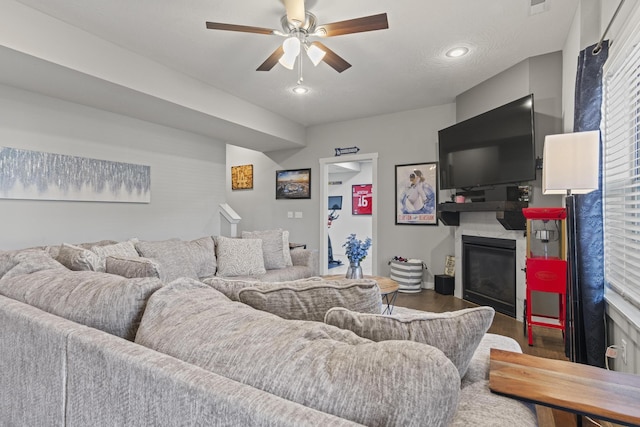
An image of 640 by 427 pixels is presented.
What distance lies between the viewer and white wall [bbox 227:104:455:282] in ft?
15.4

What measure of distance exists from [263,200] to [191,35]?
3.62 metres

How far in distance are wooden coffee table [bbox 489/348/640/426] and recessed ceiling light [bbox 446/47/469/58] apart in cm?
293

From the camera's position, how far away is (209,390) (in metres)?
0.61

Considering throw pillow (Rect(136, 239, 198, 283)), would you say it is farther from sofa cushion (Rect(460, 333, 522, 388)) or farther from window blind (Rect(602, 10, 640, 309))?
window blind (Rect(602, 10, 640, 309))

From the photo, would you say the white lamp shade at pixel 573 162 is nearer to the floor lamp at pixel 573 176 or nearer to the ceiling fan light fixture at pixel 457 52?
the floor lamp at pixel 573 176

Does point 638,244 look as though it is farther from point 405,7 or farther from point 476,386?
point 405,7

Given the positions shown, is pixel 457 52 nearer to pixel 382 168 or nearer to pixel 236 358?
pixel 382 168

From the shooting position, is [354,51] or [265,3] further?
[354,51]

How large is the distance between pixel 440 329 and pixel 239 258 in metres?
3.06

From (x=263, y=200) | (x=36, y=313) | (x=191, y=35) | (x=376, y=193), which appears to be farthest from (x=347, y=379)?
(x=263, y=200)

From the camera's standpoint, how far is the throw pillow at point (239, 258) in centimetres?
353

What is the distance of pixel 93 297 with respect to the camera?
3.51ft

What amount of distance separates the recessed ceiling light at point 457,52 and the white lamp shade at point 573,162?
4.79 ft

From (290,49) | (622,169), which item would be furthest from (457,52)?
(622,169)
